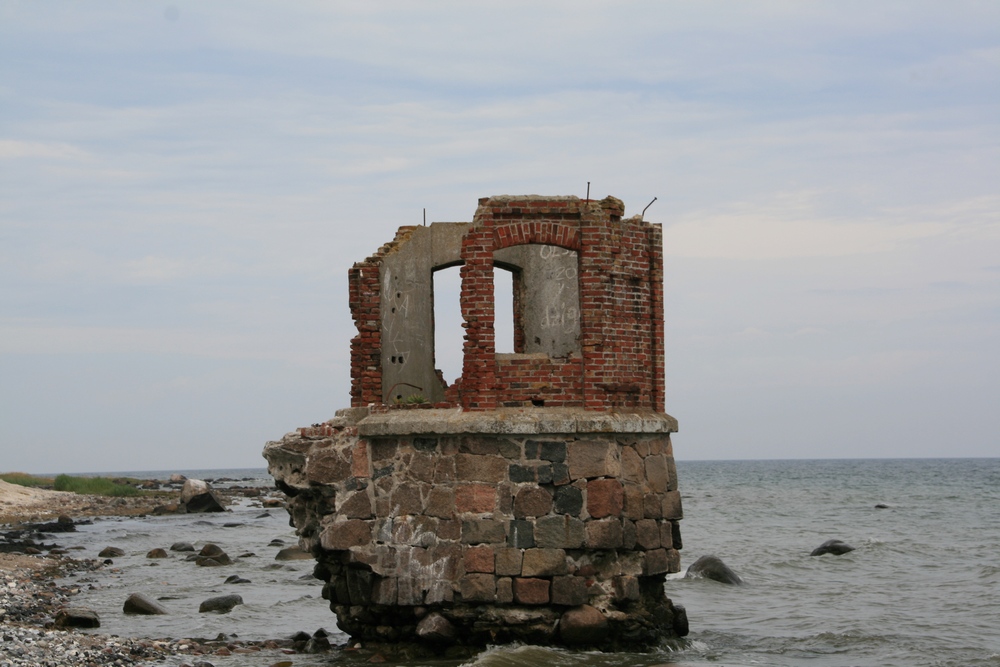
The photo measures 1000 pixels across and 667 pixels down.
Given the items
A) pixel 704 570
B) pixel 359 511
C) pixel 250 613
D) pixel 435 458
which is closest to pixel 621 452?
pixel 435 458

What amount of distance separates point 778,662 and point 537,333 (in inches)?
194

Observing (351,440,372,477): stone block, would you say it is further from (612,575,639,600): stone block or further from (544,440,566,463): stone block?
(612,575,639,600): stone block

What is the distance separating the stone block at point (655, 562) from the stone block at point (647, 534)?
0.07 m

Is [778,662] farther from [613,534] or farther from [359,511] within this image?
[359,511]

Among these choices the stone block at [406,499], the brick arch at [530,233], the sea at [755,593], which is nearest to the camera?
the stone block at [406,499]

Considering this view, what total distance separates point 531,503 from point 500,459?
57cm

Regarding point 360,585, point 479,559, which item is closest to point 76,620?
point 360,585

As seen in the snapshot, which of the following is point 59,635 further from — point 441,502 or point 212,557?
point 212,557

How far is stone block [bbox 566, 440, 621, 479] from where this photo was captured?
12.7 meters

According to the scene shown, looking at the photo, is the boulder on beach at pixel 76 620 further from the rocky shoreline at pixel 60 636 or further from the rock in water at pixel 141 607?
the rock in water at pixel 141 607

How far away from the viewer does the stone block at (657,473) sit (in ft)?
43.1

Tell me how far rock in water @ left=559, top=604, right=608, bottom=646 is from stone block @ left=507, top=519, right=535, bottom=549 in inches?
33.8

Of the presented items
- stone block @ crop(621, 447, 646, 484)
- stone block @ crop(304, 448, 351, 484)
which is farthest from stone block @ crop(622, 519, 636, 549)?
stone block @ crop(304, 448, 351, 484)

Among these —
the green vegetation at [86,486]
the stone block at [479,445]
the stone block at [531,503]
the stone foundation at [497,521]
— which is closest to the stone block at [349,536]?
the stone foundation at [497,521]
